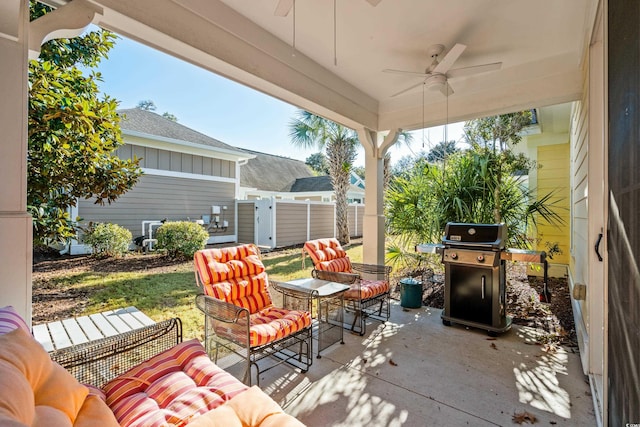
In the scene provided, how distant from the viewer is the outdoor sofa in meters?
0.90

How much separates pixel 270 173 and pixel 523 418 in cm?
1469

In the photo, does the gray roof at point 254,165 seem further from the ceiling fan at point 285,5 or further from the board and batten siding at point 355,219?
the ceiling fan at point 285,5

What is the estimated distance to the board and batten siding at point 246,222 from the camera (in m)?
9.62

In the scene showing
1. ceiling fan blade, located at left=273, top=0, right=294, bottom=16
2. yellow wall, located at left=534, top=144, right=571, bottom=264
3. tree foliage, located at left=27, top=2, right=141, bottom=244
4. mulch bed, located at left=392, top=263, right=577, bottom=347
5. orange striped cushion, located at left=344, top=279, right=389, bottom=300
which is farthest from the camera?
yellow wall, located at left=534, top=144, right=571, bottom=264

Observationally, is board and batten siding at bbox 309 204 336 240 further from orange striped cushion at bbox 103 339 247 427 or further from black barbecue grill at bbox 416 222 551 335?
orange striped cushion at bbox 103 339 247 427

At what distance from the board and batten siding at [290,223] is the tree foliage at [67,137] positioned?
5.54 metres

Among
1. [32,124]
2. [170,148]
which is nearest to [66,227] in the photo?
[32,124]

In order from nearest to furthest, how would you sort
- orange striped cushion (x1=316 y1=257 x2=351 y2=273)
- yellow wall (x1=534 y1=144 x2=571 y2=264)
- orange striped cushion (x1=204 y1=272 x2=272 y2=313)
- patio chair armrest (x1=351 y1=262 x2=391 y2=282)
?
orange striped cushion (x1=204 y1=272 x2=272 y2=313), orange striped cushion (x1=316 y1=257 x2=351 y2=273), patio chair armrest (x1=351 y1=262 x2=391 y2=282), yellow wall (x1=534 y1=144 x2=571 y2=264)

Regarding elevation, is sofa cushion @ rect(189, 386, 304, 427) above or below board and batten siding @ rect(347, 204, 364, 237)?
below

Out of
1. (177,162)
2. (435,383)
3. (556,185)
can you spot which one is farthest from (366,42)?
(177,162)

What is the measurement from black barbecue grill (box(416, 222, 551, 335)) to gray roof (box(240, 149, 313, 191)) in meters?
10.3

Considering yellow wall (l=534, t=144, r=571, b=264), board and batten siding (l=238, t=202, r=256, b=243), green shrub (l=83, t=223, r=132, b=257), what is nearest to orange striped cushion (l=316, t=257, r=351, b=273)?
yellow wall (l=534, t=144, r=571, b=264)

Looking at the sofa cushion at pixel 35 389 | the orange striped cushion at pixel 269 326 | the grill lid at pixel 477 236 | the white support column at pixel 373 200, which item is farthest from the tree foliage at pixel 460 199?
the sofa cushion at pixel 35 389

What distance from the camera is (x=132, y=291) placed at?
4.64 meters
